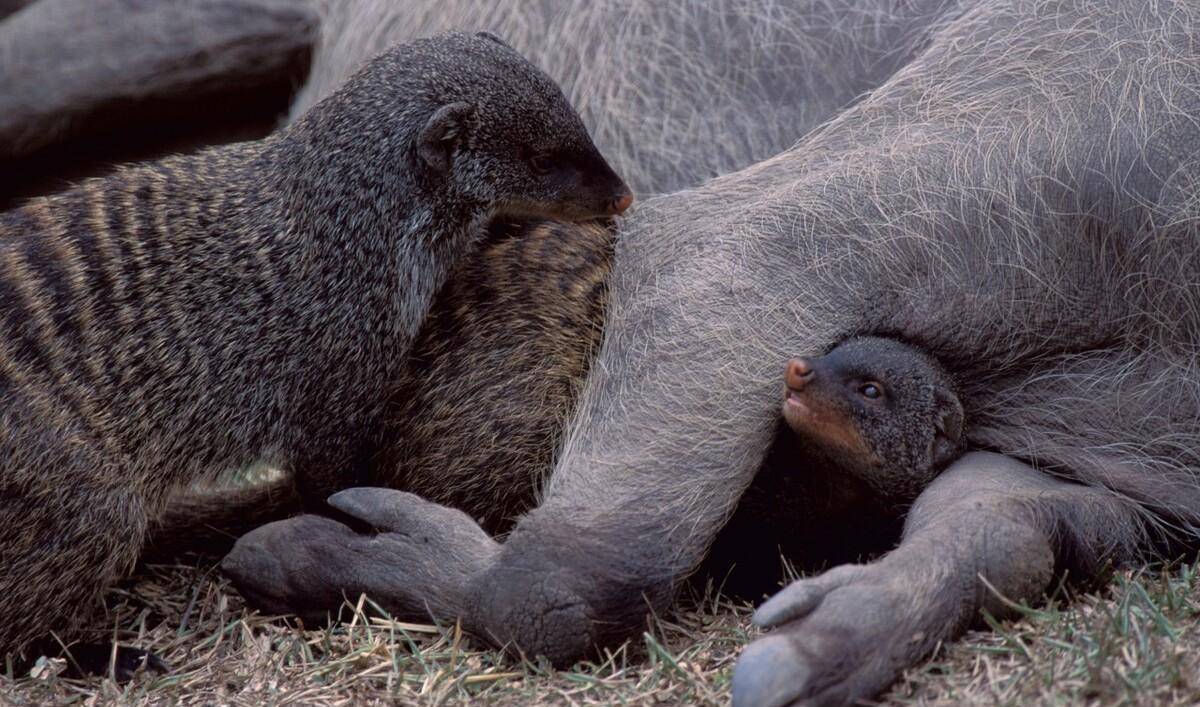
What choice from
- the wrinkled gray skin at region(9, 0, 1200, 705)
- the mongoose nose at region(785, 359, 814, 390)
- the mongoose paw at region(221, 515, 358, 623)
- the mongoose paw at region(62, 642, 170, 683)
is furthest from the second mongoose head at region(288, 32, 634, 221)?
the mongoose paw at region(62, 642, 170, 683)

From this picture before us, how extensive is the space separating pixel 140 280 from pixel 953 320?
5.06 ft

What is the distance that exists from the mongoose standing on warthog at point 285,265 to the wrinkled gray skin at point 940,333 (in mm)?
223

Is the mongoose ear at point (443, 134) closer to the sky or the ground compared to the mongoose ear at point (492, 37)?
closer to the ground

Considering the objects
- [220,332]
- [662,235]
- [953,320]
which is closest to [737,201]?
[662,235]

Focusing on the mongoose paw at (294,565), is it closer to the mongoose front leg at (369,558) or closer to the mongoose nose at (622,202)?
the mongoose front leg at (369,558)

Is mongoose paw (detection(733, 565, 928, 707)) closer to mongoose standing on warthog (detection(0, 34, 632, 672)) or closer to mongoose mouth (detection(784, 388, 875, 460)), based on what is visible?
mongoose mouth (detection(784, 388, 875, 460))

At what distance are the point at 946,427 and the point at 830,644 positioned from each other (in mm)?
649

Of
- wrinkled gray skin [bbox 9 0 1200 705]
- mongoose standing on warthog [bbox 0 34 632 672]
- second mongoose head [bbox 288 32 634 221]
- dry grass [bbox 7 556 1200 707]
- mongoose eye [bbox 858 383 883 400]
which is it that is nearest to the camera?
dry grass [bbox 7 556 1200 707]

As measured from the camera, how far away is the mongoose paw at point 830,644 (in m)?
2.21

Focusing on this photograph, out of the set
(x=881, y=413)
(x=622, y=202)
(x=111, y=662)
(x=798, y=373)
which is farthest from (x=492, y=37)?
(x=111, y=662)

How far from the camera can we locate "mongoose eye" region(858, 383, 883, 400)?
268 cm

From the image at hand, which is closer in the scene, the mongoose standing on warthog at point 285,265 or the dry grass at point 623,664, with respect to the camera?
the dry grass at point 623,664

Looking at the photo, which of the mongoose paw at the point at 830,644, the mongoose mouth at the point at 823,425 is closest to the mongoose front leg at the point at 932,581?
the mongoose paw at the point at 830,644

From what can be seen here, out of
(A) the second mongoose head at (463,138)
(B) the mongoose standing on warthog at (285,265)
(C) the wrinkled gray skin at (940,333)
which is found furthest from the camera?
(A) the second mongoose head at (463,138)
